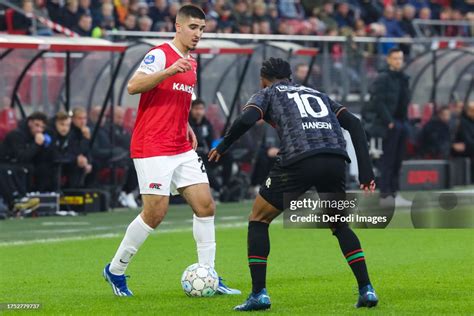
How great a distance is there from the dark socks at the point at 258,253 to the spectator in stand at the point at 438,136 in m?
17.7

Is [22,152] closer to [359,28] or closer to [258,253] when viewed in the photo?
[258,253]

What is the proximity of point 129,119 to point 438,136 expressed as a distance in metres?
7.03

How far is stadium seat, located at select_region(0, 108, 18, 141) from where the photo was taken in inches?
840

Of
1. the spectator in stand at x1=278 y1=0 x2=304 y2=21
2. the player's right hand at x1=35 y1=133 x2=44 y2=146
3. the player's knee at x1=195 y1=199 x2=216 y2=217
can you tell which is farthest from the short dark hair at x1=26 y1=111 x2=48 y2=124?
the spectator in stand at x1=278 y1=0 x2=304 y2=21

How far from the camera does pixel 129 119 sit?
2352 cm

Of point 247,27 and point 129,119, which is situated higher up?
point 247,27

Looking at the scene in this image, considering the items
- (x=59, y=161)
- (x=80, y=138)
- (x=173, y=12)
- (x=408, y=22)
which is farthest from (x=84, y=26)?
(x=408, y=22)

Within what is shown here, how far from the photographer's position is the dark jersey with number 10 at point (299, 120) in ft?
32.0

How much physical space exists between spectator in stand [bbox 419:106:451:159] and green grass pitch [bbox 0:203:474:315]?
862cm

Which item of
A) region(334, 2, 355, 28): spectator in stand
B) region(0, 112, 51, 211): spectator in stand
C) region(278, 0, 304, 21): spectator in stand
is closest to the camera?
region(0, 112, 51, 211): spectator in stand

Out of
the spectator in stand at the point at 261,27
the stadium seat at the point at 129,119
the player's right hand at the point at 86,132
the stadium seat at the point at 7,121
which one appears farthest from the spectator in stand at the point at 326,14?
the stadium seat at the point at 7,121

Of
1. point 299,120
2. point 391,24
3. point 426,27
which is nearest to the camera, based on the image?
point 299,120

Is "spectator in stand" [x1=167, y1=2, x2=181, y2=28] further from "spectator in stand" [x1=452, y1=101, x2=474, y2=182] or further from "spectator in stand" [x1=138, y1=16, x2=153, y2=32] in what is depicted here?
Result: "spectator in stand" [x1=452, y1=101, x2=474, y2=182]

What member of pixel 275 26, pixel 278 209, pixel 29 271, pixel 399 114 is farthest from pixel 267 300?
pixel 275 26
